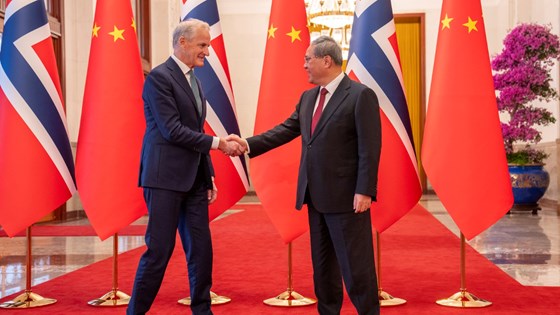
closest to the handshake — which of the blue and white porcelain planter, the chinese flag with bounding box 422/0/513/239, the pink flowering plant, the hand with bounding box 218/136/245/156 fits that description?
the hand with bounding box 218/136/245/156

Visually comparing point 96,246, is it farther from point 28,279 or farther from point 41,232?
point 28,279

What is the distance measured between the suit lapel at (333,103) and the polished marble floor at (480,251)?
2.47 m

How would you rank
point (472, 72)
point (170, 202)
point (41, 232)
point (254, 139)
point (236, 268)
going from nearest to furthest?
point (170, 202), point (254, 139), point (472, 72), point (236, 268), point (41, 232)

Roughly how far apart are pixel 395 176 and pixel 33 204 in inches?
88.1

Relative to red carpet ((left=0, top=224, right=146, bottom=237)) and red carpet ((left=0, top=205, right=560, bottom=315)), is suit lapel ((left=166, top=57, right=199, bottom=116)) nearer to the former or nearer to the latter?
red carpet ((left=0, top=205, right=560, bottom=315))

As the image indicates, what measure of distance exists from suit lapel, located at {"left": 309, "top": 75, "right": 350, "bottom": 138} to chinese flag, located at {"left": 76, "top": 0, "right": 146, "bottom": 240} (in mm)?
1399

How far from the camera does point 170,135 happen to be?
344 centimetres

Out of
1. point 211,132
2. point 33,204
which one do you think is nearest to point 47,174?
point 33,204

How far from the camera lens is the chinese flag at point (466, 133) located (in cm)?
417

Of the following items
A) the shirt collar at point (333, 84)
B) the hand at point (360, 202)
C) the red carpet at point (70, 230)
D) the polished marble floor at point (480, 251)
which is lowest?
the polished marble floor at point (480, 251)

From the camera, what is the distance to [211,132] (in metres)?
4.41

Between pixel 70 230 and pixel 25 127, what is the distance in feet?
17.2

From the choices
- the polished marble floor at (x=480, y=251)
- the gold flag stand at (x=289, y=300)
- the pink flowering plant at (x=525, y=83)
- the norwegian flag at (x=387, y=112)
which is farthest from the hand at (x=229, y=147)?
the pink flowering plant at (x=525, y=83)

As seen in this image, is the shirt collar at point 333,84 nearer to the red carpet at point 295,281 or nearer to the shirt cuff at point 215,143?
the shirt cuff at point 215,143
